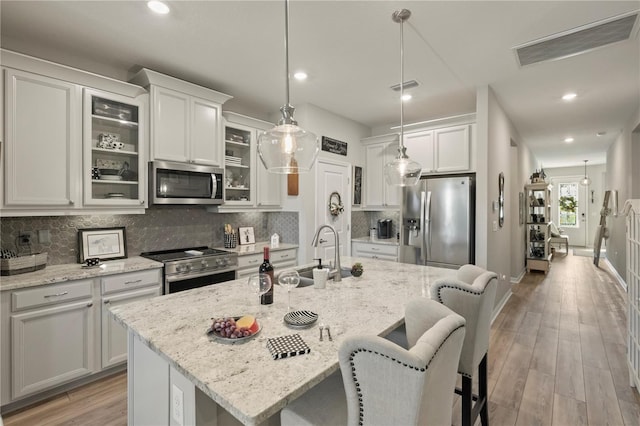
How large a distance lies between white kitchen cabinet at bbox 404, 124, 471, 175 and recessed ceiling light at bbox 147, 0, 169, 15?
132 inches

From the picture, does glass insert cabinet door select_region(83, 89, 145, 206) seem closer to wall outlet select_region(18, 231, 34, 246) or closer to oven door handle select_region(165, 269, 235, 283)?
wall outlet select_region(18, 231, 34, 246)

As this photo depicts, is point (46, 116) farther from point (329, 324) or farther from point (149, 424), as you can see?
point (329, 324)

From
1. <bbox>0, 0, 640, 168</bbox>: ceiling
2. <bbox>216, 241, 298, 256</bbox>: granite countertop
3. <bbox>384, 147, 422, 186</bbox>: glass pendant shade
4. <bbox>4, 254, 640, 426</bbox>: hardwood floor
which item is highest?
<bbox>0, 0, 640, 168</bbox>: ceiling

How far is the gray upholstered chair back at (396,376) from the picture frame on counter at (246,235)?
11.0ft

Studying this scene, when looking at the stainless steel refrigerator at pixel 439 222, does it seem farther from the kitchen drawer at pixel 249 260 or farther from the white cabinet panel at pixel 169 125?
the white cabinet panel at pixel 169 125

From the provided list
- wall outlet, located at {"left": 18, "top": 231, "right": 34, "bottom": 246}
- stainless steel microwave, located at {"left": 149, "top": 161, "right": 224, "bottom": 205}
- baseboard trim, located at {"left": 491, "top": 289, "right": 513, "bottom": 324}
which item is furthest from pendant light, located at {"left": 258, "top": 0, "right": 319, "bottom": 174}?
baseboard trim, located at {"left": 491, "top": 289, "right": 513, "bottom": 324}

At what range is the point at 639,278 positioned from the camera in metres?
2.28

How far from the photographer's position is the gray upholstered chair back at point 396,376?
867mm

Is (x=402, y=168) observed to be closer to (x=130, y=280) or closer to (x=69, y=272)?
(x=130, y=280)

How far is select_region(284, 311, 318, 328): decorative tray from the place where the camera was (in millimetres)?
1381

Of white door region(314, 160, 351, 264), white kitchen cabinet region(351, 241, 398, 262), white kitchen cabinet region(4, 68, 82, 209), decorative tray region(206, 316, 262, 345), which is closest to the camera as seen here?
decorative tray region(206, 316, 262, 345)

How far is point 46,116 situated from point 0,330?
1.57 metres

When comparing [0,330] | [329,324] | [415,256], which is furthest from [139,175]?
[415,256]

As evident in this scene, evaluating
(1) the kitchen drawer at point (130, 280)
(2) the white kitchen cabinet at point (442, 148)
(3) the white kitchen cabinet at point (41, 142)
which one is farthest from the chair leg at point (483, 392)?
(3) the white kitchen cabinet at point (41, 142)
